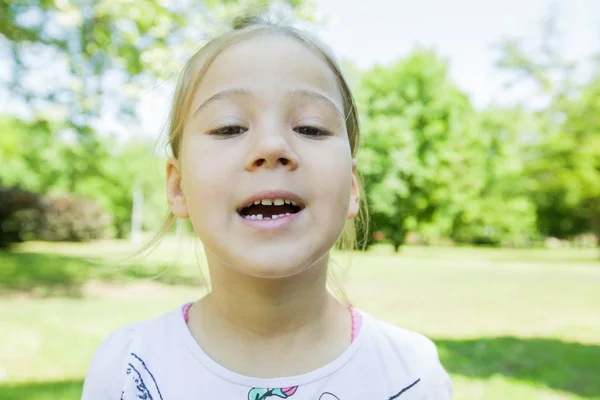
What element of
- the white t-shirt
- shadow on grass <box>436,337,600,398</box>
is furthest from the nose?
shadow on grass <box>436,337,600,398</box>

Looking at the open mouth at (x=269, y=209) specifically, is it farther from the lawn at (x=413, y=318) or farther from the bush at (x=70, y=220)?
the bush at (x=70, y=220)

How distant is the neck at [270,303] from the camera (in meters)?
1.37

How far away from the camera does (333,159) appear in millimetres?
1297

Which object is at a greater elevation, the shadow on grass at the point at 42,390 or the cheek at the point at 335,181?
the cheek at the point at 335,181

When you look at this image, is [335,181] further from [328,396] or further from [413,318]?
[413,318]

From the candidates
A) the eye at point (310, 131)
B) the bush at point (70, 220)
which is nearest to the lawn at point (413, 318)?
the eye at point (310, 131)

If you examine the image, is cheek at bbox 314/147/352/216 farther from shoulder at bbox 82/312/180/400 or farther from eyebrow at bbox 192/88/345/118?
shoulder at bbox 82/312/180/400

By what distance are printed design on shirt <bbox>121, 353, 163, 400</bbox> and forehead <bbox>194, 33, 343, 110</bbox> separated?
71cm

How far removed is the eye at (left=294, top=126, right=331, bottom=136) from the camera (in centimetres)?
133

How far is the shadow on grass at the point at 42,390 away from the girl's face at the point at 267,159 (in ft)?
11.0

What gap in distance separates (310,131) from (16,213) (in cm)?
2454

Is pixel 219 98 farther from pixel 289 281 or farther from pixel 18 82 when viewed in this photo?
pixel 18 82

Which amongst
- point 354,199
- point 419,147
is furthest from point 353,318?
point 419,147

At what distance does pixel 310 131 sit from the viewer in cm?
135
